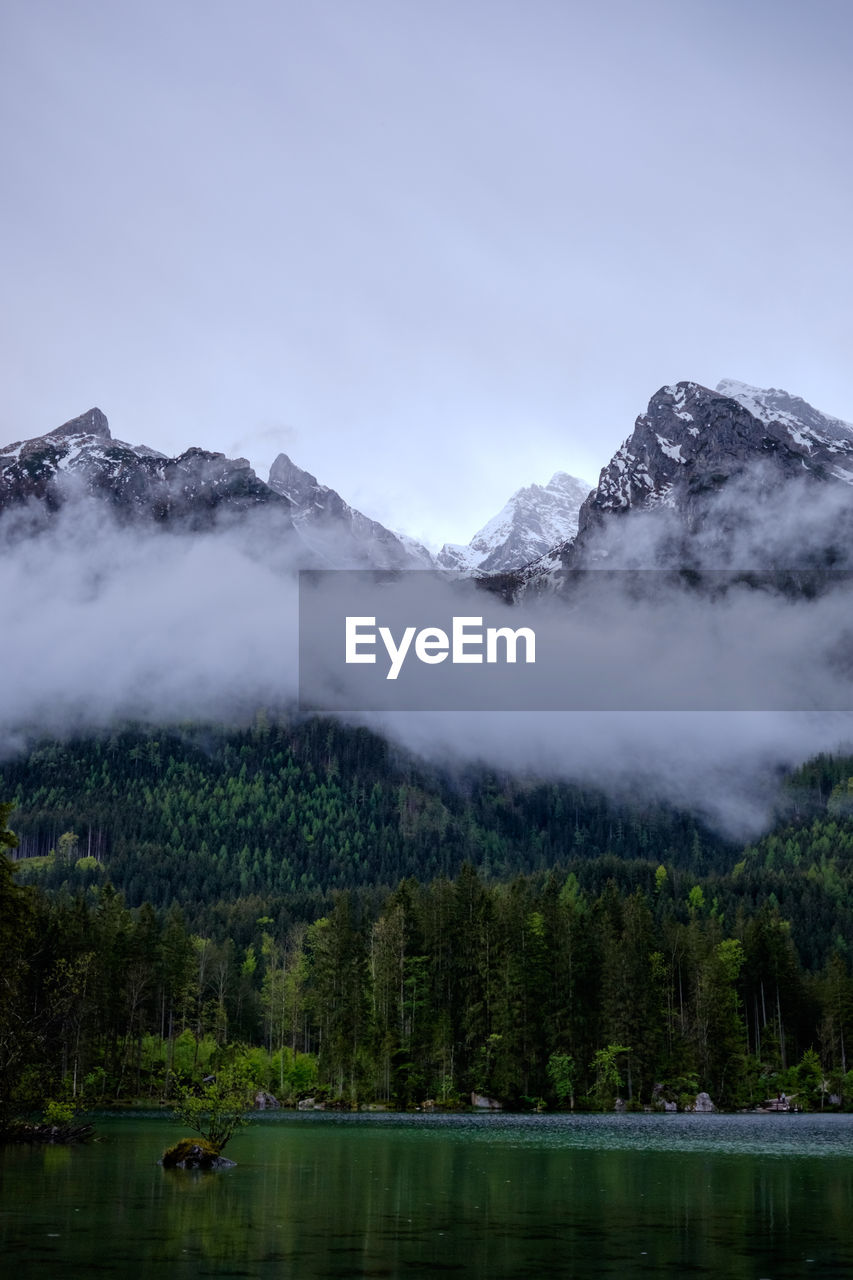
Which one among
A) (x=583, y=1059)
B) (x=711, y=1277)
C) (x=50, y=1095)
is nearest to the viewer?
(x=711, y=1277)

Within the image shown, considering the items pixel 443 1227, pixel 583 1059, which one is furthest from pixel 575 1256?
pixel 583 1059

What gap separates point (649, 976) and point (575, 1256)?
115 m

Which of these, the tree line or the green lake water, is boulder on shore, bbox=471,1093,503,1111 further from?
the green lake water

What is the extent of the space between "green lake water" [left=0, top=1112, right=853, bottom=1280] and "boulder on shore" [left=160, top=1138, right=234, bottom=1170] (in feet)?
4.51

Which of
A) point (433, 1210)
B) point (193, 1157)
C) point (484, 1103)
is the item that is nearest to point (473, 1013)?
point (484, 1103)

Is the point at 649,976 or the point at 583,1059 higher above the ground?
the point at 649,976

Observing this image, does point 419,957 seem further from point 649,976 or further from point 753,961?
point 753,961

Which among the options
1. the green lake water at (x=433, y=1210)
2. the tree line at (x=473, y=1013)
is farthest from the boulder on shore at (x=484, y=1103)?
the green lake water at (x=433, y=1210)

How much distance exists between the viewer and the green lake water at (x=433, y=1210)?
31.1 m

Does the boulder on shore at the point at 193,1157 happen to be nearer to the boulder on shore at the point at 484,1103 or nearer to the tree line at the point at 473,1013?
the tree line at the point at 473,1013

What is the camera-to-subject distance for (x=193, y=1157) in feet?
191

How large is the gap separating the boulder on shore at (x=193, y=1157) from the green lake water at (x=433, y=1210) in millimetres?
1373

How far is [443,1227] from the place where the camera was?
3769cm

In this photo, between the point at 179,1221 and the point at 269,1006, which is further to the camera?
the point at 269,1006
